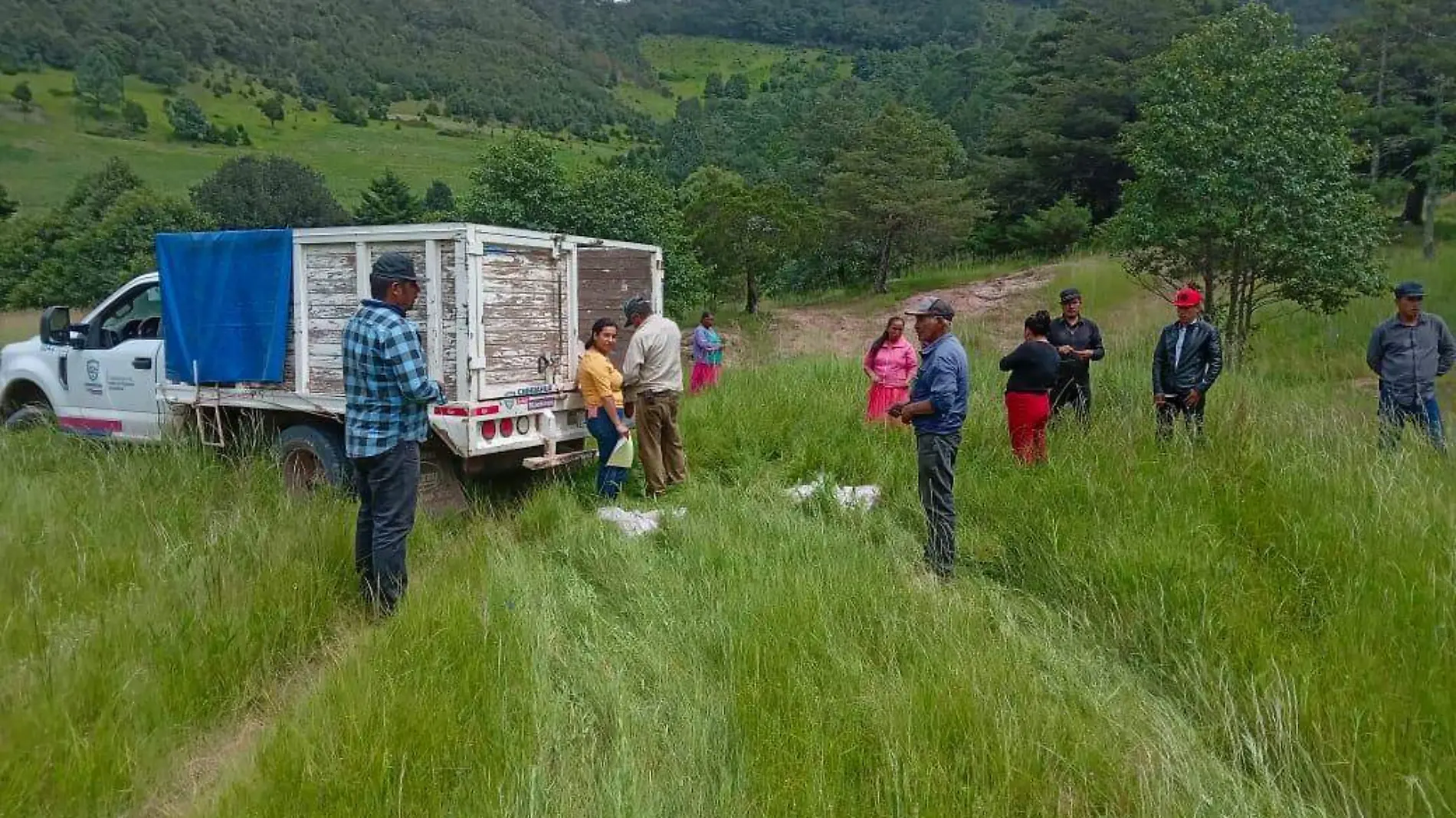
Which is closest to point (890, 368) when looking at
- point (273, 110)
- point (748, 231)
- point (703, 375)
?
point (703, 375)

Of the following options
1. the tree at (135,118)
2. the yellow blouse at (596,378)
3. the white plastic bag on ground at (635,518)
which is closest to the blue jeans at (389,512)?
the white plastic bag on ground at (635,518)

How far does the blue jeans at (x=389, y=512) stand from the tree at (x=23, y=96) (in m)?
83.9

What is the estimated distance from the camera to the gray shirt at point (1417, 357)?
659 cm

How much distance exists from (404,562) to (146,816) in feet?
5.68

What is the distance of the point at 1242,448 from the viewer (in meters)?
5.52

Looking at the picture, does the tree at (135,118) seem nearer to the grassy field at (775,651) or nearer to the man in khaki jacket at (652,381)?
the grassy field at (775,651)

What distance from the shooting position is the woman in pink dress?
780cm

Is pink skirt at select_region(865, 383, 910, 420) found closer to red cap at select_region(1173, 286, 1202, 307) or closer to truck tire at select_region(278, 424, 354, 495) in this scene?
red cap at select_region(1173, 286, 1202, 307)

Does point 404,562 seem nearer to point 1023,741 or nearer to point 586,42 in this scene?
point 1023,741

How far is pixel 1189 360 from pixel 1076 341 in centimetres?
99

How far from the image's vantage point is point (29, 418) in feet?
26.2

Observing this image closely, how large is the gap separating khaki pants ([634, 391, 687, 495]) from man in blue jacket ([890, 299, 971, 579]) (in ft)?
7.56

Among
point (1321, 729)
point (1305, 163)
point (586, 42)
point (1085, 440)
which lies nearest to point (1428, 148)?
point (1305, 163)

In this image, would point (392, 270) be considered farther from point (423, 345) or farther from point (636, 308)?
point (636, 308)
